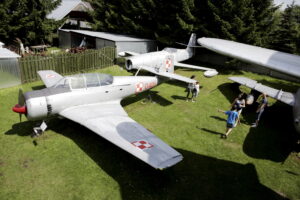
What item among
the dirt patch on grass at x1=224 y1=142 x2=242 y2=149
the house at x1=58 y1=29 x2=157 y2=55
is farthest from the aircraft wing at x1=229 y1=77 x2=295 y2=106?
the house at x1=58 y1=29 x2=157 y2=55

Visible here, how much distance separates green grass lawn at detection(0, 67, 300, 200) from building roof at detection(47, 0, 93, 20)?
19973 millimetres

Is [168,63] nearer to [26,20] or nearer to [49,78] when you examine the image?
[49,78]

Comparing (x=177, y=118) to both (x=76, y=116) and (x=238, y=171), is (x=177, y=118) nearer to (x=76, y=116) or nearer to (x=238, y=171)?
(x=238, y=171)

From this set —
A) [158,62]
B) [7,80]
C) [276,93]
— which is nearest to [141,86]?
[158,62]

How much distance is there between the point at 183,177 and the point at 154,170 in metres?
0.98

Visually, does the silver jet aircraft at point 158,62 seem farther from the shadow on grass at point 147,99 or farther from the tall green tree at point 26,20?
the tall green tree at point 26,20

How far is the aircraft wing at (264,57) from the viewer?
8.08 ft

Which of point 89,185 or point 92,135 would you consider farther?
point 92,135

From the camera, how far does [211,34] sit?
18.6 meters

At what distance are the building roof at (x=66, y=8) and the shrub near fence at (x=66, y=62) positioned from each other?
12892 millimetres

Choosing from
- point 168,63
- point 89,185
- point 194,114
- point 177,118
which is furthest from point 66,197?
point 168,63

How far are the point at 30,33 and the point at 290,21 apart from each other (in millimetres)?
27410

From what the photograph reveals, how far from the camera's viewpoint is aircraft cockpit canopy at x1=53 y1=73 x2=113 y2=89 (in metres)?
8.04

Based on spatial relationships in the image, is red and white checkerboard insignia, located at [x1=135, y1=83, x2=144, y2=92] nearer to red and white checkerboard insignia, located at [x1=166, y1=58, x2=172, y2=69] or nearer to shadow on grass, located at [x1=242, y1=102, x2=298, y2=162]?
red and white checkerboard insignia, located at [x1=166, y1=58, x2=172, y2=69]
